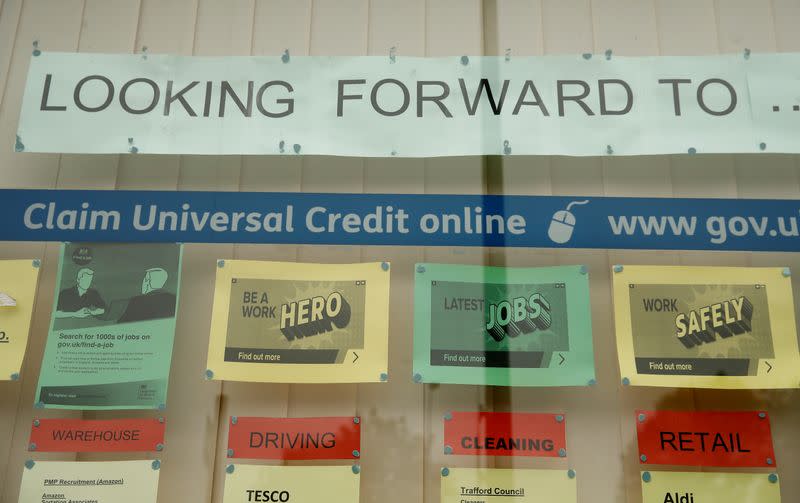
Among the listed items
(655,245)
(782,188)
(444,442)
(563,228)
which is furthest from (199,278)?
(782,188)

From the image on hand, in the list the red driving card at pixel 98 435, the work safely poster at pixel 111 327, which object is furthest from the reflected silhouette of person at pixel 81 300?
the red driving card at pixel 98 435

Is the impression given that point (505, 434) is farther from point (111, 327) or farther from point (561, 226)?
point (111, 327)

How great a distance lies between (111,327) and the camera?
4.33 feet

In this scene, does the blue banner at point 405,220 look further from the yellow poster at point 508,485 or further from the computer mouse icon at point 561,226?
the yellow poster at point 508,485

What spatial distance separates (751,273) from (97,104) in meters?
1.29

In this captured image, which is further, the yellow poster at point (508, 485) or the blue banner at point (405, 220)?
the blue banner at point (405, 220)

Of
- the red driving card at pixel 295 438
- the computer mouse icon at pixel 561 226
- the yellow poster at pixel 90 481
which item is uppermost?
the computer mouse icon at pixel 561 226

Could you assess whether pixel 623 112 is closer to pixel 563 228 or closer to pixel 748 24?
pixel 563 228

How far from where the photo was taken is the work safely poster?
1.29 meters

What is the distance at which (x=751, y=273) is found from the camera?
133 centimetres

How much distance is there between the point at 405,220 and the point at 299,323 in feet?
0.91

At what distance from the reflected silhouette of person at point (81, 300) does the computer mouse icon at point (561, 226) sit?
0.85 metres

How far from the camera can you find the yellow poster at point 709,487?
1.23 meters

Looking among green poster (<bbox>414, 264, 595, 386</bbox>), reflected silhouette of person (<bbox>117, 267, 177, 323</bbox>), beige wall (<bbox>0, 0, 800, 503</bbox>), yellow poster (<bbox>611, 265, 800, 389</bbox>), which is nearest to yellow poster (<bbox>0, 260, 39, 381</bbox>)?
beige wall (<bbox>0, 0, 800, 503</bbox>)
